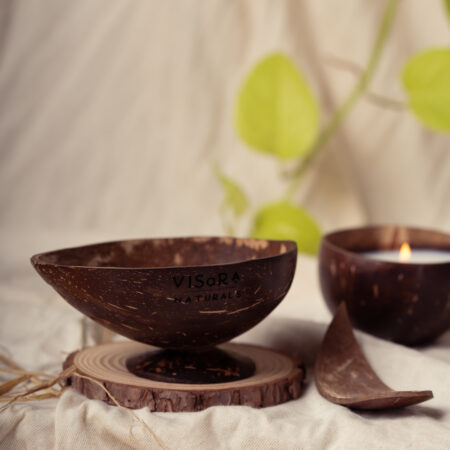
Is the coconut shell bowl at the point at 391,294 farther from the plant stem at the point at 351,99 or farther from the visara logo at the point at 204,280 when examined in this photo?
the plant stem at the point at 351,99

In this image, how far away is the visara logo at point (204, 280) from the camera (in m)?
0.54

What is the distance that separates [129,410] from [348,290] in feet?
0.97

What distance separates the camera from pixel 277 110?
1.17 m

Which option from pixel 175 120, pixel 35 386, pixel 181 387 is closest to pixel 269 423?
pixel 181 387

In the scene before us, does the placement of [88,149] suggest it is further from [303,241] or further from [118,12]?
[303,241]

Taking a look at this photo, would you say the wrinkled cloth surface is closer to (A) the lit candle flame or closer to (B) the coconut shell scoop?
(B) the coconut shell scoop

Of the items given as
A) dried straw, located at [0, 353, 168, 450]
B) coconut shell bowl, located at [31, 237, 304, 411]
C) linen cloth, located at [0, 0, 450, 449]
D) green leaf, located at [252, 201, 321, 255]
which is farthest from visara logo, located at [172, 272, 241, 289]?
linen cloth, located at [0, 0, 450, 449]

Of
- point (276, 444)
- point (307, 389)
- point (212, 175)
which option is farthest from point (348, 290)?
point (212, 175)

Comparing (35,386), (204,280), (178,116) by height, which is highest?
(178,116)

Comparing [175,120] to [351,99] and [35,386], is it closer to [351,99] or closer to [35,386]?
[351,99]

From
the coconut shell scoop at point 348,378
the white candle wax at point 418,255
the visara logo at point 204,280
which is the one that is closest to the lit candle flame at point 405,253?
the white candle wax at point 418,255

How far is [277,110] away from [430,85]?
243 millimetres

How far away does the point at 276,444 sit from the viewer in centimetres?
53

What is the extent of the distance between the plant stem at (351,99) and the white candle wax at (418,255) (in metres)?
0.48
